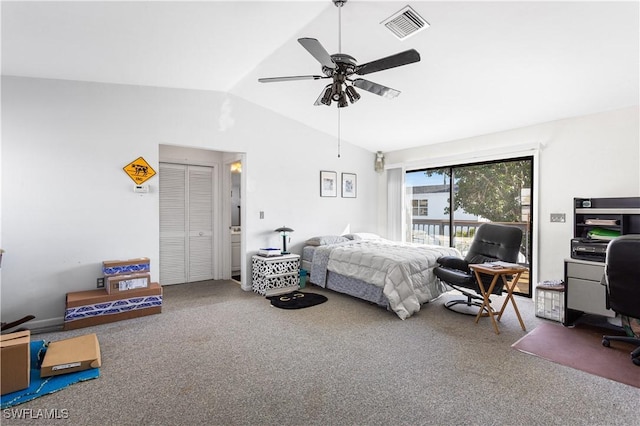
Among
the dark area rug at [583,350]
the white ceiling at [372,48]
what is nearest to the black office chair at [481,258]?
the dark area rug at [583,350]

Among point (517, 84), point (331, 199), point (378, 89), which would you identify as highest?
point (517, 84)

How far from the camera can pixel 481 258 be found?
4016 mm

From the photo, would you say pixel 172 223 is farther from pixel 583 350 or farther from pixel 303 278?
pixel 583 350

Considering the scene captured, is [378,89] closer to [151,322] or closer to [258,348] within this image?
[258,348]

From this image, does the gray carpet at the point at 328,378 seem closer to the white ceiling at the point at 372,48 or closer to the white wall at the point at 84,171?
the white wall at the point at 84,171

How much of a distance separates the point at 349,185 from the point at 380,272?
2541 mm

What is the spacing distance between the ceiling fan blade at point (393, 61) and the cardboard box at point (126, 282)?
3268mm

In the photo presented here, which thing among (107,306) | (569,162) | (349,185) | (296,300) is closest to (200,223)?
(107,306)

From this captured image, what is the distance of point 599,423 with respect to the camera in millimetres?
1848

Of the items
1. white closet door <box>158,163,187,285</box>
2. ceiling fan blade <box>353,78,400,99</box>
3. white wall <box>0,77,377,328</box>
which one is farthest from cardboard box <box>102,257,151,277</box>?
ceiling fan blade <box>353,78,400,99</box>

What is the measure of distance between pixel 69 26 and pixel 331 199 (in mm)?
4147

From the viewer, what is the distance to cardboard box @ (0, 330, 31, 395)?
2.08 meters

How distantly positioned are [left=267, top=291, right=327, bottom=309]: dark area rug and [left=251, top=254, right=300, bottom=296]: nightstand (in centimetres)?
18

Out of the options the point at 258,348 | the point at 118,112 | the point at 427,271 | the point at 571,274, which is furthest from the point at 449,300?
the point at 118,112
